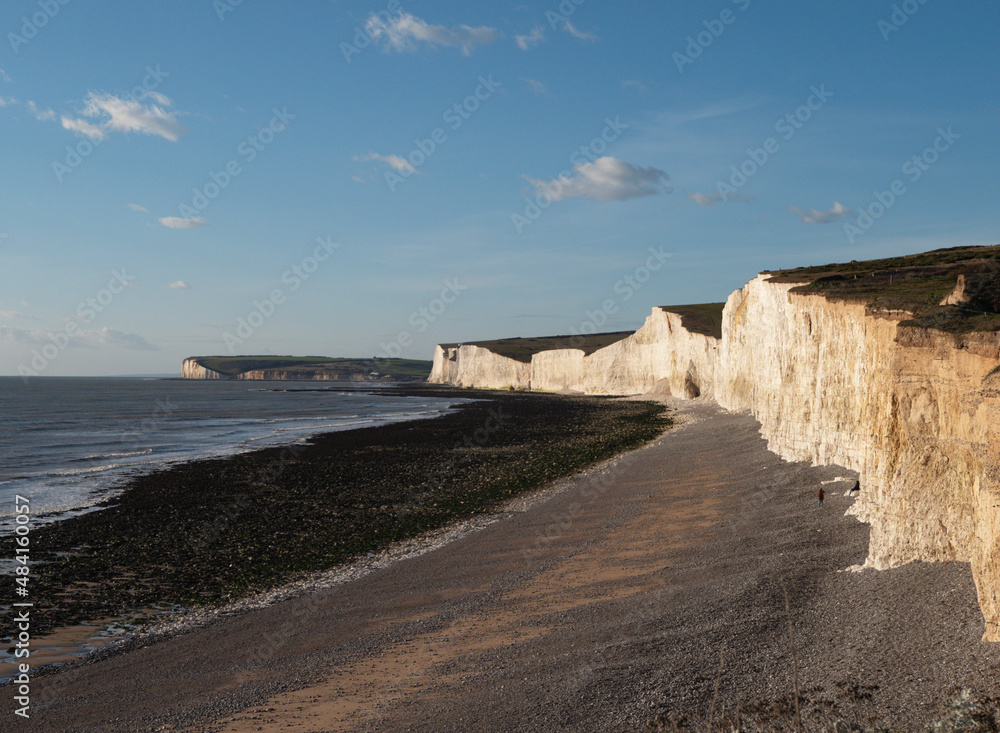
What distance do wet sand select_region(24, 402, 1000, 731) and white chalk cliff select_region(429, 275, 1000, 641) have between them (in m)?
0.64

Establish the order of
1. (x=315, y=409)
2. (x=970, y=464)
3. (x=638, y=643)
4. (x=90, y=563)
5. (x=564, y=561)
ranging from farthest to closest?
1. (x=315, y=409)
2. (x=90, y=563)
3. (x=564, y=561)
4. (x=638, y=643)
5. (x=970, y=464)

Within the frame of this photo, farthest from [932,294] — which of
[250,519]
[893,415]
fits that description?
[250,519]

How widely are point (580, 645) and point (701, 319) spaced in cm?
6391

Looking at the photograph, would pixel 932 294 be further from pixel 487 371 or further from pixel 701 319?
pixel 487 371

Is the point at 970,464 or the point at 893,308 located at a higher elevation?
the point at 893,308

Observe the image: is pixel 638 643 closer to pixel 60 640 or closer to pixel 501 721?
pixel 501 721

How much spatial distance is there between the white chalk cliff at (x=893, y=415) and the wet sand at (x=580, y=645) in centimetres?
64

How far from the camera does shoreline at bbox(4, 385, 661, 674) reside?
1336cm

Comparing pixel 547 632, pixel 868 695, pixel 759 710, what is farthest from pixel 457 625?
pixel 868 695

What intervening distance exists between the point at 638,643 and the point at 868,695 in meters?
2.98

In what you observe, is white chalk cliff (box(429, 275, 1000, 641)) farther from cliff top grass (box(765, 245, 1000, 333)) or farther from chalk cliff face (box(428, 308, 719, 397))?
chalk cliff face (box(428, 308, 719, 397))

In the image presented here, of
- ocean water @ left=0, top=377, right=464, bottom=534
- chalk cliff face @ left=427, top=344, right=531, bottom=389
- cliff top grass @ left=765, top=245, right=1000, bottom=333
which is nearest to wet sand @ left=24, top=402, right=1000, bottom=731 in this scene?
cliff top grass @ left=765, top=245, right=1000, bottom=333

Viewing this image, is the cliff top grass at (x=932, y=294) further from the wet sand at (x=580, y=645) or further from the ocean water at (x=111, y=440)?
the ocean water at (x=111, y=440)

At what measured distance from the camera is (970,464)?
7.05 meters
